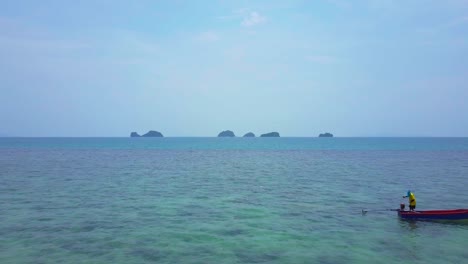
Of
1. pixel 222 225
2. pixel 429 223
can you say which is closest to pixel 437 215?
pixel 429 223

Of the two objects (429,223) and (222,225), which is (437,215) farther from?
(222,225)

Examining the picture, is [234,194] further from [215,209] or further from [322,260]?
[322,260]

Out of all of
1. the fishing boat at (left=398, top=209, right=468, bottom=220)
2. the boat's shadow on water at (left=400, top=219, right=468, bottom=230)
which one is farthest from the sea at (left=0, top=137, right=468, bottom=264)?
the fishing boat at (left=398, top=209, right=468, bottom=220)

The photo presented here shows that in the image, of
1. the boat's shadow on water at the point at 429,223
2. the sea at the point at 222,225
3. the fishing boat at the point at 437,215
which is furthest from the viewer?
the fishing boat at the point at 437,215

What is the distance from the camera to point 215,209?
1282 inches

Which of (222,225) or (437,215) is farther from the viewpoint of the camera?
(437,215)

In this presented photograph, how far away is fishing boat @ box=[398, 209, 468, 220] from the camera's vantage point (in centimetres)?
2771

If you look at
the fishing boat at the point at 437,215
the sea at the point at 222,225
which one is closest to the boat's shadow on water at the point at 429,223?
the sea at the point at 222,225

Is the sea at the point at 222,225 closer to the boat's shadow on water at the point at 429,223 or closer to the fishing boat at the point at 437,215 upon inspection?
the boat's shadow on water at the point at 429,223

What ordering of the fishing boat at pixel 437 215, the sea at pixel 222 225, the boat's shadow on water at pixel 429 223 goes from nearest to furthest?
the sea at pixel 222 225, the boat's shadow on water at pixel 429 223, the fishing boat at pixel 437 215

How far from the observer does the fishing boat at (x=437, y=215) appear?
1091 inches

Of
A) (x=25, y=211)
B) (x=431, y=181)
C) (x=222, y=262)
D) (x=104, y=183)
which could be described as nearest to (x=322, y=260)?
(x=222, y=262)

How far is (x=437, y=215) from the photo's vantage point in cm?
2823

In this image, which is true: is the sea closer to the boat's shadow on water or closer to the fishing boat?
the boat's shadow on water
